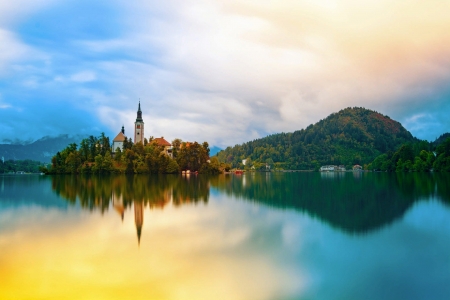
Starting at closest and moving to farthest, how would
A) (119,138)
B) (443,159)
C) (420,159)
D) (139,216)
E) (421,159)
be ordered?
(139,216), (443,159), (420,159), (421,159), (119,138)

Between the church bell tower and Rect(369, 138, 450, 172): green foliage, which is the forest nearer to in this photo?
Rect(369, 138, 450, 172): green foliage

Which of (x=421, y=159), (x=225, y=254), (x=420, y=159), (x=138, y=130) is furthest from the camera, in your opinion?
(x=138, y=130)

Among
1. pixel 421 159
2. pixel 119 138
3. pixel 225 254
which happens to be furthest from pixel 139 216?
pixel 421 159

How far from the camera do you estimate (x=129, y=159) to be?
101375mm

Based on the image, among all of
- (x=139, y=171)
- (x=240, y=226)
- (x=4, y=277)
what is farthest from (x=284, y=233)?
(x=139, y=171)

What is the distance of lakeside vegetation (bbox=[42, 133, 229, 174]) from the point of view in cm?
10081

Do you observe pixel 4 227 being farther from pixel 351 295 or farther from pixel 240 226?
pixel 351 295

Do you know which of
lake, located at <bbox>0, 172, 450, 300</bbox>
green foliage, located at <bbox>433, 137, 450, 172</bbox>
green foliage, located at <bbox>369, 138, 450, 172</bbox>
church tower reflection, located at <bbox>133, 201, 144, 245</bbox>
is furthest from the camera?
green foliage, located at <bbox>369, 138, 450, 172</bbox>

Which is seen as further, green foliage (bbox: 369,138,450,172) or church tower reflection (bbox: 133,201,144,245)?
green foliage (bbox: 369,138,450,172)

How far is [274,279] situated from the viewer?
11016 millimetres

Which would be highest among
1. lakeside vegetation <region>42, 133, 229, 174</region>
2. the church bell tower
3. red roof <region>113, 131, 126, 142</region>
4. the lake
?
the church bell tower

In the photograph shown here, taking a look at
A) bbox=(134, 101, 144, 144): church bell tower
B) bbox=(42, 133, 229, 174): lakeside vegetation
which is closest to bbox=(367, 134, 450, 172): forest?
bbox=(42, 133, 229, 174): lakeside vegetation

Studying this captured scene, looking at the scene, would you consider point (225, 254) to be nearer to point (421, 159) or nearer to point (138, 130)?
point (421, 159)

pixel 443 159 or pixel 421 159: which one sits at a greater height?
pixel 421 159
